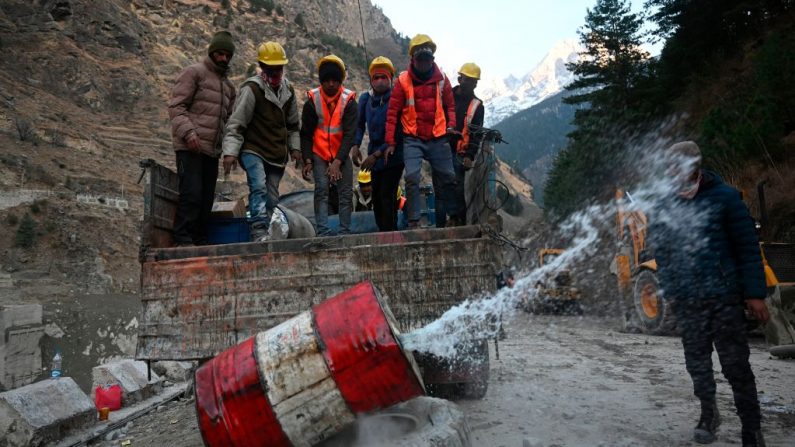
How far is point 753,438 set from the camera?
3.13 meters

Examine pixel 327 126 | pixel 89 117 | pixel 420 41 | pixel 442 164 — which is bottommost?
pixel 442 164

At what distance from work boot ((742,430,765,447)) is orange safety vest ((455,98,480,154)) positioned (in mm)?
3586

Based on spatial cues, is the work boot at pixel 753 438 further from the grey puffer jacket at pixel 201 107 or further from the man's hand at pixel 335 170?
the grey puffer jacket at pixel 201 107

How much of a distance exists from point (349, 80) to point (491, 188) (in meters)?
56.9

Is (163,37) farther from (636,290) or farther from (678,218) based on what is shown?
(678,218)

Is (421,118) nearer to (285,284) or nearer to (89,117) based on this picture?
(285,284)

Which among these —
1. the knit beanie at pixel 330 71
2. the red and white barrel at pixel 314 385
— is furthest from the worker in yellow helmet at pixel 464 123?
the red and white barrel at pixel 314 385

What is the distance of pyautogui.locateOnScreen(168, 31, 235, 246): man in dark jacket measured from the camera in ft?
14.4

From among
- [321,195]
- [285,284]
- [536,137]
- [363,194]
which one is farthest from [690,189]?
[536,137]

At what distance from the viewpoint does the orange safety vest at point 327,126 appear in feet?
17.5

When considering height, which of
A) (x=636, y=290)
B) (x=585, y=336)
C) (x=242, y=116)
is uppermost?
(x=242, y=116)

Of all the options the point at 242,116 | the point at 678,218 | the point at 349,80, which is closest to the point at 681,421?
the point at 678,218

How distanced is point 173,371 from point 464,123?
478 cm

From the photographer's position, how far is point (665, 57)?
103 ft
